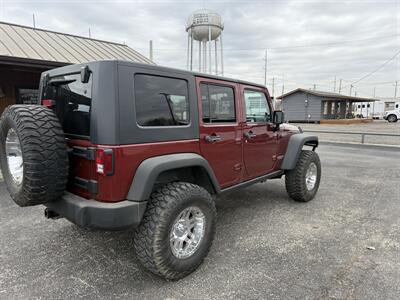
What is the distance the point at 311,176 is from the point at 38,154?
4221 millimetres

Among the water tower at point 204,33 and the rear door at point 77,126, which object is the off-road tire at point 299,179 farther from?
the water tower at point 204,33

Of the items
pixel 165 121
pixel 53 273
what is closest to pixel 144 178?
pixel 165 121

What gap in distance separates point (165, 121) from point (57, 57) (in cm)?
678

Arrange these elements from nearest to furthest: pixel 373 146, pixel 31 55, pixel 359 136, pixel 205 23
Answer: pixel 31 55 < pixel 373 146 < pixel 359 136 < pixel 205 23

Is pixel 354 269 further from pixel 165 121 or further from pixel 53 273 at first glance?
pixel 53 273

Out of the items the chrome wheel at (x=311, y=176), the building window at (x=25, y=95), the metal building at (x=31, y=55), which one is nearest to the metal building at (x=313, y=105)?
the metal building at (x=31, y=55)

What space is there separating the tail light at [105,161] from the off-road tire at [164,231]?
51 centimetres

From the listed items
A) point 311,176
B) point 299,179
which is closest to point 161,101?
point 299,179

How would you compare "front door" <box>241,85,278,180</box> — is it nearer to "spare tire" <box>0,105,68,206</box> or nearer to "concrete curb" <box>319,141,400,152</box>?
"spare tire" <box>0,105,68,206</box>

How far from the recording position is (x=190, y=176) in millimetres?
3053

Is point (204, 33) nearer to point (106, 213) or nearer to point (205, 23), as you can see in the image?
point (205, 23)

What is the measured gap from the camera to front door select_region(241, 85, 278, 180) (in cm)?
368

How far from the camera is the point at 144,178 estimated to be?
2.33m

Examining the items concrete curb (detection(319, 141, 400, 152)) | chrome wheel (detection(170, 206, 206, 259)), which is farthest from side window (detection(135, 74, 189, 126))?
concrete curb (detection(319, 141, 400, 152))
